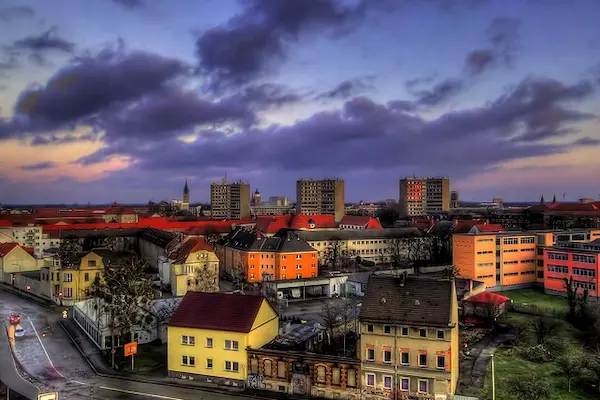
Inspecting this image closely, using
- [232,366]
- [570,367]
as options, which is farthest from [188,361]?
[570,367]

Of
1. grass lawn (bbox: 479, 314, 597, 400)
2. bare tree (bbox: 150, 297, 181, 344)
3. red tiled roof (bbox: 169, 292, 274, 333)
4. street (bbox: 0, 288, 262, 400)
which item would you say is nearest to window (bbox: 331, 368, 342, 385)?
street (bbox: 0, 288, 262, 400)

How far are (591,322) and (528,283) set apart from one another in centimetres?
2999

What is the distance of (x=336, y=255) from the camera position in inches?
4510

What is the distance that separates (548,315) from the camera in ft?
225

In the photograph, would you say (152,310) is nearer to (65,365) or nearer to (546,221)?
(65,365)

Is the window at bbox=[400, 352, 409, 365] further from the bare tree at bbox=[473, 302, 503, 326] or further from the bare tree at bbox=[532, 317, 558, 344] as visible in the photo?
the bare tree at bbox=[473, 302, 503, 326]

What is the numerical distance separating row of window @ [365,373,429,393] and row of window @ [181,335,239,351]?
11690 millimetres

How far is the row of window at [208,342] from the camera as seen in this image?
142 feet

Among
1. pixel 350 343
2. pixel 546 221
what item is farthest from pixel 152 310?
pixel 546 221

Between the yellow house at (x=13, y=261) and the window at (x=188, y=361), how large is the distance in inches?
2629

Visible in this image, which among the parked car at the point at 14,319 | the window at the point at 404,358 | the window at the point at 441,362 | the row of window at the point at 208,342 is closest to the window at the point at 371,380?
the window at the point at 404,358

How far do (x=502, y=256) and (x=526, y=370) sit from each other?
46749mm

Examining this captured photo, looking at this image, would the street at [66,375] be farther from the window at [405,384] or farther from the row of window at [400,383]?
the window at [405,384]

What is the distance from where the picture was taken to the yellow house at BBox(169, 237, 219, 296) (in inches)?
3162
